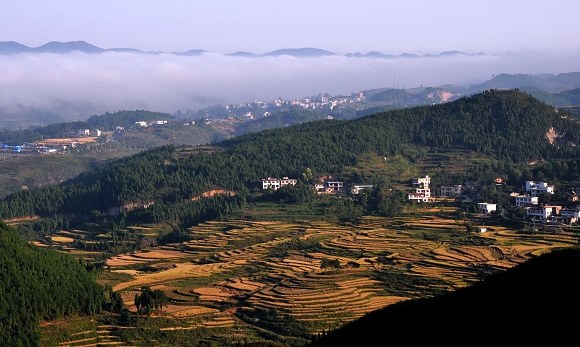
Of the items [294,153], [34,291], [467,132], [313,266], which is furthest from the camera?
[467,132]

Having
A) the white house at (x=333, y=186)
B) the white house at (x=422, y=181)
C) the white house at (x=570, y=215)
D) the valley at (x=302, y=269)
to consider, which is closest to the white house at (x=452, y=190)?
the white house at (x=422, y=181)

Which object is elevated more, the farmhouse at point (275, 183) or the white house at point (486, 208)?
the farmhouse at point (275, 183)

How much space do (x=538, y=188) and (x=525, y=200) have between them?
3.08m

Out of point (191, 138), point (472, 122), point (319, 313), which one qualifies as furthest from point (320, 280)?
point (191, 138)

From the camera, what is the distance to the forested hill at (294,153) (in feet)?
242

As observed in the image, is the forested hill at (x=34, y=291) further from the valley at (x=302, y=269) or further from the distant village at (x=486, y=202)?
the distant village at (x=486, y=202)

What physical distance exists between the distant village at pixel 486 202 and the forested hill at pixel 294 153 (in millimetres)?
3346

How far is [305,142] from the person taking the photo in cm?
8250

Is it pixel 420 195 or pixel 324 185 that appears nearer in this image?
pixel 420 195

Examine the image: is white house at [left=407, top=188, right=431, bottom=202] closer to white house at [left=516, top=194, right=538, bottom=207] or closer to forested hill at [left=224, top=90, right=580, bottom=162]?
white house at [left=516, top=194, right=538, bottom=207]

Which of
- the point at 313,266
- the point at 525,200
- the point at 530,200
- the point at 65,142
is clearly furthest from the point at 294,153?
the point at 65,142

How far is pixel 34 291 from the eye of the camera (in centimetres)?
3791

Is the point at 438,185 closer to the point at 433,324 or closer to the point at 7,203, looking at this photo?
the point at 7,203

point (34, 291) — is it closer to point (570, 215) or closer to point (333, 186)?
point (570, 215)
